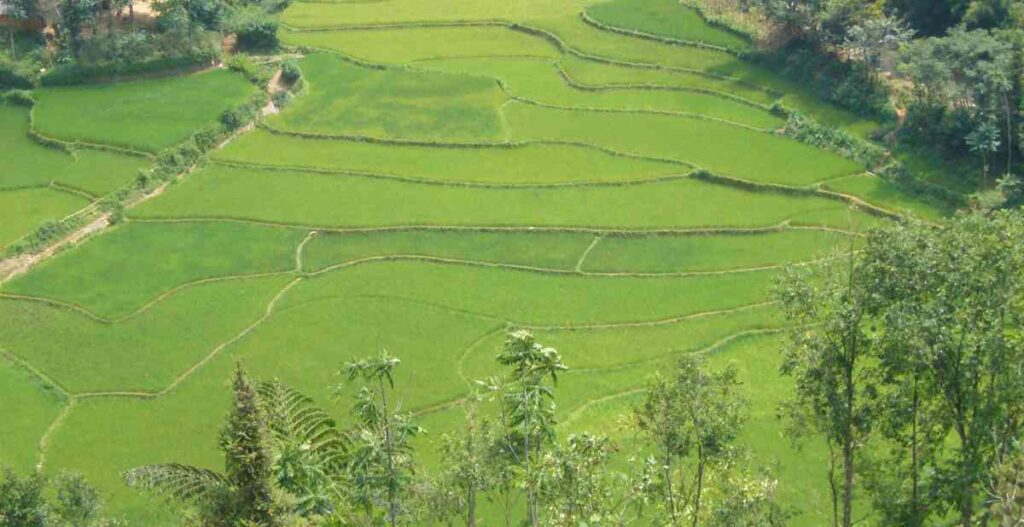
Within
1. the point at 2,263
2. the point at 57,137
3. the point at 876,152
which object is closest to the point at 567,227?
the point at 876,152

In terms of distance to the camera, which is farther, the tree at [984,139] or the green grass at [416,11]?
the green grass at [416,11]

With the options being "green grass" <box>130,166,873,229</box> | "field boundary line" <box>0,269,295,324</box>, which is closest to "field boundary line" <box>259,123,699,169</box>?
"green grass" <box>130,166,873,229</box>

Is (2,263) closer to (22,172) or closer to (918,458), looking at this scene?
(22,172)

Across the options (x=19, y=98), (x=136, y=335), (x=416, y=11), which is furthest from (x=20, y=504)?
(x=416, y=11)

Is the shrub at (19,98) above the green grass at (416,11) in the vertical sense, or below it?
below

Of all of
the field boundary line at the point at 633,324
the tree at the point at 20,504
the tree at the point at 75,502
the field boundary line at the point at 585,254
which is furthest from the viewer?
the field boundary line at the point at 585,254

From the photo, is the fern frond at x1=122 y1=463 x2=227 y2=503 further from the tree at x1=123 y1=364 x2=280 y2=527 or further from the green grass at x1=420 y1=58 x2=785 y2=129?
the green grass at x1=420 y1=58 x2=785 y2=129

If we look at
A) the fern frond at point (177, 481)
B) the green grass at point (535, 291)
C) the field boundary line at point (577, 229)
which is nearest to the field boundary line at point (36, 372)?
the green grass at point (535, 291)

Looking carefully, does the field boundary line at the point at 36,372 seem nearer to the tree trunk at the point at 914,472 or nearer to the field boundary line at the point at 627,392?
the field boundary line at the point at 627,392
